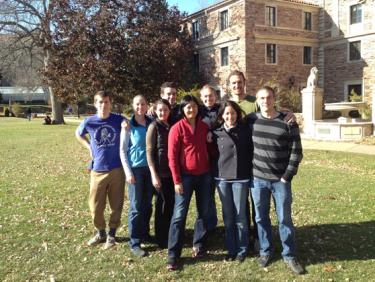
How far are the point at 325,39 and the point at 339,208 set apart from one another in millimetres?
27782

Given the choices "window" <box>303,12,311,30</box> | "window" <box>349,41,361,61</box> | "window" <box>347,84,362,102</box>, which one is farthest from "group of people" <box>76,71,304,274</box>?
"window" <box>303,12,311,30</box>

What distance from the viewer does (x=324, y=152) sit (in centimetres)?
1351

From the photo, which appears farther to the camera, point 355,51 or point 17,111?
point 17,111

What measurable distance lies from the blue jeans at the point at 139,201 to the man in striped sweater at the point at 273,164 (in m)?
1.26

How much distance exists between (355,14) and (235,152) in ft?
97.0

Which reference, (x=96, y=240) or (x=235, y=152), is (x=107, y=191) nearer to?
(x=96, y=240)

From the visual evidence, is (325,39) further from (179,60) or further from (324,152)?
(324,152)

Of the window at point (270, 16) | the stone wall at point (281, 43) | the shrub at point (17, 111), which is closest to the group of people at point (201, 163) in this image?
the stone wall at point (281, 43)

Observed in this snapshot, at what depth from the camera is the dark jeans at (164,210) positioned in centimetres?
467

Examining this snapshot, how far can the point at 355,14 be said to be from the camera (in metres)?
29.7

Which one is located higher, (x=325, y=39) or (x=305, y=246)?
(x=325, y=39)

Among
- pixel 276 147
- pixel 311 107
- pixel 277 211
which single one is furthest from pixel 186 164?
pixel 311 107

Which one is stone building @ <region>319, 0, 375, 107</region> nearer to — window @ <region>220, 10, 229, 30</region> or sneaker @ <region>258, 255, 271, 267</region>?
window @ <region>220, 10, 229, 30</region>

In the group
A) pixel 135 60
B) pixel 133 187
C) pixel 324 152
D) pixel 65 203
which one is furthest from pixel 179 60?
pixel 133 187
